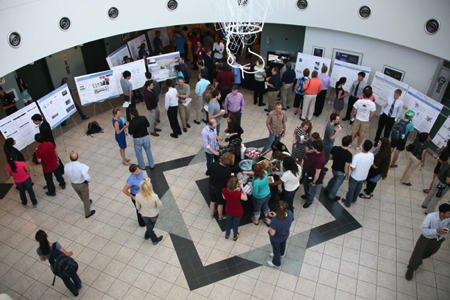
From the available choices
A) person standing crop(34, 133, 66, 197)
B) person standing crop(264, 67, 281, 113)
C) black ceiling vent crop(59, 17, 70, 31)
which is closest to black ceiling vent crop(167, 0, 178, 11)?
black ceiling vent crop(59, 17, 70, 31)

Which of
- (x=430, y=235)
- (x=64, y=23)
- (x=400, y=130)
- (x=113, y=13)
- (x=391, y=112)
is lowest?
(x=430, y=235)

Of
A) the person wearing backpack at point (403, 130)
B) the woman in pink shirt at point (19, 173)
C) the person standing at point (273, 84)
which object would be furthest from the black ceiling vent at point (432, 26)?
the woman in pink shirt at point (19, 173)

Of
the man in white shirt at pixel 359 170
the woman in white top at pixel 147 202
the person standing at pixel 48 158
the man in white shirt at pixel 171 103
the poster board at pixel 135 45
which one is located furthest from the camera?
the poster board at pixel 135 45

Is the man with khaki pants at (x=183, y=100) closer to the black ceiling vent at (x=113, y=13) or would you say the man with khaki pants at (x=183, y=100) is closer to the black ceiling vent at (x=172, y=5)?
the black ceiling vent at (x=113, y=13)

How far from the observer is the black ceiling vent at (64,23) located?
25.0 feet

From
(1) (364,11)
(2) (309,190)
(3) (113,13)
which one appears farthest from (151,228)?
(1) (364,11)

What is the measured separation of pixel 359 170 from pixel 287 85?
4222 millimetres

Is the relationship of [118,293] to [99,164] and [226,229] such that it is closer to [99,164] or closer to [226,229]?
[226,229]

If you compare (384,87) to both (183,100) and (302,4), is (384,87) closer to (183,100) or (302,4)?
(302,4)

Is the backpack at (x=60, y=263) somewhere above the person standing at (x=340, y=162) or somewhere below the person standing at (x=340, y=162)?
below

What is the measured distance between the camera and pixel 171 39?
14.7 m

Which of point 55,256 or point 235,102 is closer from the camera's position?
point 55,256

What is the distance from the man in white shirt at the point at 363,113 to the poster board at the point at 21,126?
7.74m

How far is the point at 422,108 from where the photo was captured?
748 centimetres
